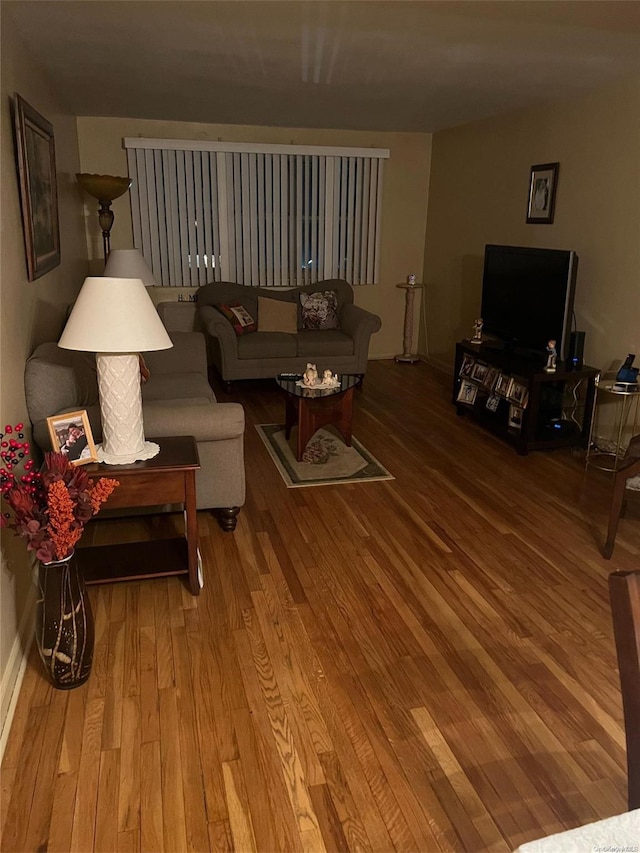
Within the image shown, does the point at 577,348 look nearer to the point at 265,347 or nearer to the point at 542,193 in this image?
the point at 542,193

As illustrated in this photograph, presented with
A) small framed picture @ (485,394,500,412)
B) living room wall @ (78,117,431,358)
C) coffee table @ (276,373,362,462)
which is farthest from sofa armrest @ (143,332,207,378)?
living room wall @ (78,117,431,358)

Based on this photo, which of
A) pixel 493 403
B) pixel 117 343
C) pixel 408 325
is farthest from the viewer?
pixel 408 325

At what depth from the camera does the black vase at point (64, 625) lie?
2125 millimetres

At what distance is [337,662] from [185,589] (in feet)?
2.61

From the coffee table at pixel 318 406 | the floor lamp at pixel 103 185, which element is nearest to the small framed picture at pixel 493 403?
the coffee table at pixel 318 406

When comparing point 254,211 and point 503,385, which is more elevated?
point 254,211

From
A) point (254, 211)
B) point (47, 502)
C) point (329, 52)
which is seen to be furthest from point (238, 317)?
point (47, 502)

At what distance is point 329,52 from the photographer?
11.7ft

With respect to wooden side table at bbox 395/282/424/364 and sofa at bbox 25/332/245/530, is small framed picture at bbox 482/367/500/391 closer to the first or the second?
wooden side table at bbox 395/282/424/364

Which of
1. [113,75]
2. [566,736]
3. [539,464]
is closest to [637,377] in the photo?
[539,464]

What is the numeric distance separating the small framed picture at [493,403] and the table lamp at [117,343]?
3.03 meters

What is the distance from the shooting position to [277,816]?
1771 millimetres

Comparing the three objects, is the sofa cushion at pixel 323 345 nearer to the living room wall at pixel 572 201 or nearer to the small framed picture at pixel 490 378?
the living room wall at pixel 572 201

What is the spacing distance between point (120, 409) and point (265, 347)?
A: 10.9 ft
